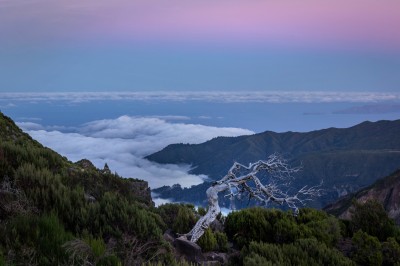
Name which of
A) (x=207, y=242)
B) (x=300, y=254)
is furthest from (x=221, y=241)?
(x=300, y=254)

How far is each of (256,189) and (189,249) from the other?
112 inches

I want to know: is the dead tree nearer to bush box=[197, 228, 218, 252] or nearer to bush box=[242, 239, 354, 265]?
bush box=[197, 228, 218, 252]

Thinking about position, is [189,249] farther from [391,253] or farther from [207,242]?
[391,253]

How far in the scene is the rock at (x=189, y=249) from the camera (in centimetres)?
842

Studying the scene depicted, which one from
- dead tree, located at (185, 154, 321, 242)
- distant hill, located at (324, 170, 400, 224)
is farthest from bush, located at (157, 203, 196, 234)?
distant hill, located at (324, 170, 400, 224)

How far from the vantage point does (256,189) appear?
1072 centimetres

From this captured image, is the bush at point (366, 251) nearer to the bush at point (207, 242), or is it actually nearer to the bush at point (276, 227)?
the bush at point (276, 227)

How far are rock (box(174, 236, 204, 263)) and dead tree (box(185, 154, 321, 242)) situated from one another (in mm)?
451

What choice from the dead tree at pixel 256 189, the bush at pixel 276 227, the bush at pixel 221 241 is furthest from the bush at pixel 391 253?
the bush at pixel 221 241

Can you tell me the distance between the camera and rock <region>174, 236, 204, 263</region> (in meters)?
8.42

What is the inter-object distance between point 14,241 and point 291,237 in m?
6.04

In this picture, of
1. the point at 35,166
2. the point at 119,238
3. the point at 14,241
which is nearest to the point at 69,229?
the point at 119,238

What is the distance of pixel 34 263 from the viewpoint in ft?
16.9

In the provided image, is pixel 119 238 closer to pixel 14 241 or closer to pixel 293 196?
pixel 14 241
